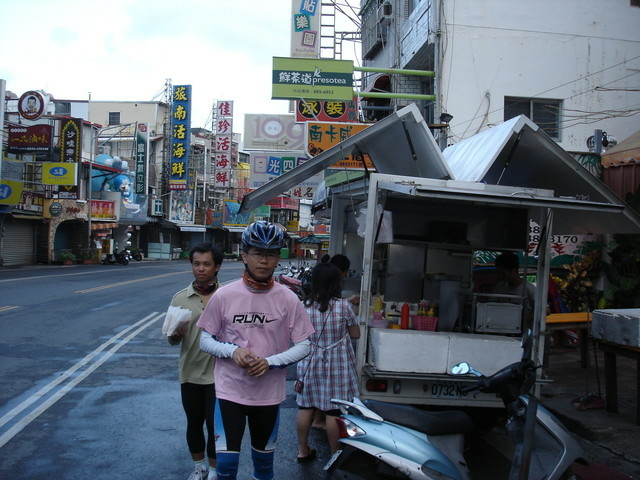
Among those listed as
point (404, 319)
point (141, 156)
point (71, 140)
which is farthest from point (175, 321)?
point (141, 156)

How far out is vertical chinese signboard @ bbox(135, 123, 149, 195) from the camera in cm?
4112

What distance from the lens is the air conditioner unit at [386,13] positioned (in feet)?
58.9

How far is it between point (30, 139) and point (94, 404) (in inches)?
1055

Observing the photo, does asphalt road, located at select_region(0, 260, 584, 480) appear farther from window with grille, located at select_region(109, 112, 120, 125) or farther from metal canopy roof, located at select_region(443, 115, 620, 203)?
window with grille, located at select_region(109, 112, 120, 125)

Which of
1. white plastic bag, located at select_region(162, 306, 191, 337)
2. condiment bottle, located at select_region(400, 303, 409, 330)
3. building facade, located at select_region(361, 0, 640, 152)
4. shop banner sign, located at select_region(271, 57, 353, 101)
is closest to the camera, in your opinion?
white plastic bag, located at select_region(162, 306, 191, 337)

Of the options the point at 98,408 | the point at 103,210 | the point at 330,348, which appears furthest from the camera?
the point at 103,210

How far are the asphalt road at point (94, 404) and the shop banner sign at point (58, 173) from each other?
18963 millimetres

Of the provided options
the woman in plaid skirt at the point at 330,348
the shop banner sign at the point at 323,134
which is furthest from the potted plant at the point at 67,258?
the woman in plaid skirt at the point at 330,348

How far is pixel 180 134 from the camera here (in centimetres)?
4038

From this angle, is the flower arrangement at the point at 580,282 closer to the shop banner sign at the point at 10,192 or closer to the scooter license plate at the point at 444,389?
the scooter license plate at the point at 444,389

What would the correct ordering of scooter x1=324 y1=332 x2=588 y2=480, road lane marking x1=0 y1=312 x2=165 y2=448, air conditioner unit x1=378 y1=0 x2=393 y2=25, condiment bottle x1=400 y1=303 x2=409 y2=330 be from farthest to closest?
air conditioner unit x1=378 y1=0 x2=393 y2=25, condiment bottle x1=400 y1=303 x2=409 y2=330, road lane marking x1=0 y1=312 x2=165 y2=448, scooter x1=324 y1=332 x2=588 y2=480

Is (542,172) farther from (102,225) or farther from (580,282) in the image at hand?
(102,225)

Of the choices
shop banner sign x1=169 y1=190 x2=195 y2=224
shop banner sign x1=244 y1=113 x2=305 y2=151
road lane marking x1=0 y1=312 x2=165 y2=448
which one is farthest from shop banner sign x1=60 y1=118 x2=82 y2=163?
road lane marking x1=0 y1=312 x2=165 y2=448

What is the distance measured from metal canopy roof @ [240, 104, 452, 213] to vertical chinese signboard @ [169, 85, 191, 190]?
34.1 metres
